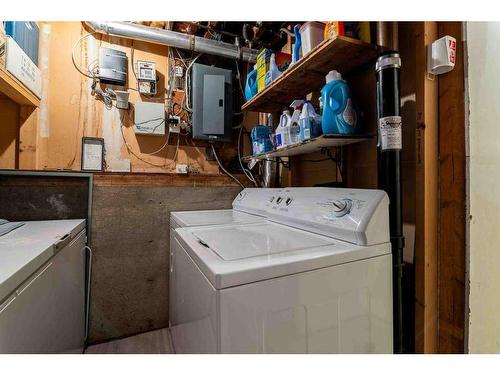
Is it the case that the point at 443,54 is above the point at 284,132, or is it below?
above

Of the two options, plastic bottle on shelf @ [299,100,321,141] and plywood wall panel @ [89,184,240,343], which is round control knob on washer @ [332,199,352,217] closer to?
plastic bottle on shelf @ [299,100,321,141]

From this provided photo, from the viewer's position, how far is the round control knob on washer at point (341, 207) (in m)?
1.09

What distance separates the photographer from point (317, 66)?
142cm

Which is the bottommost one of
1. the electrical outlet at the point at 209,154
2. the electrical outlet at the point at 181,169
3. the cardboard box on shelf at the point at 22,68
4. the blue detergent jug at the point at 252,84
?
the electrical outlet at the point at 181,169

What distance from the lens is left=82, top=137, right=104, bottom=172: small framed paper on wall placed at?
6.61 ft

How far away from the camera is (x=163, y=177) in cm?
223

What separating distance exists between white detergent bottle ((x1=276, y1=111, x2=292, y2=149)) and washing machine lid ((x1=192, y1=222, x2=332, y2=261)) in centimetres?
62

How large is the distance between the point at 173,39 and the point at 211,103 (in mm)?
616

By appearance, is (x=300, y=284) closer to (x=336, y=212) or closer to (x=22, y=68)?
(x=336, y=212)

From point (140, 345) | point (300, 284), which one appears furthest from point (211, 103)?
point (140, 345)

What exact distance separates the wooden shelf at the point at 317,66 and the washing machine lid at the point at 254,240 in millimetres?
927


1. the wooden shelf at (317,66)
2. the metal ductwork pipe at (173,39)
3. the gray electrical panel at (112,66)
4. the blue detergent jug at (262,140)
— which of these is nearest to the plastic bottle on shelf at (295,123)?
the wooden shelf at (317,66)

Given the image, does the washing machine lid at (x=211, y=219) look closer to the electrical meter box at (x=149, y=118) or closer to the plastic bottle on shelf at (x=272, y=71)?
the electrical meter box at (x=149, y=118)

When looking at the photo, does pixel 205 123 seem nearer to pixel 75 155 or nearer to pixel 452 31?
pixel 75 155
